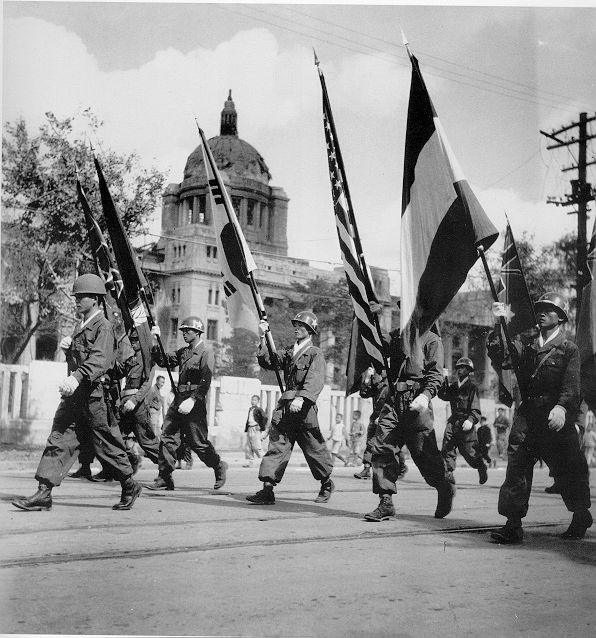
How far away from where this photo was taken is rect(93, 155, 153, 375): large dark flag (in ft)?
28.3

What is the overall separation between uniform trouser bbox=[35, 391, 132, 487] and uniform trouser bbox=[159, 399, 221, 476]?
1708mm

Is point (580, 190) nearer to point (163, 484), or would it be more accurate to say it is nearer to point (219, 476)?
point (219, 476)

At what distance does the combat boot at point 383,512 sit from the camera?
21.8 ft

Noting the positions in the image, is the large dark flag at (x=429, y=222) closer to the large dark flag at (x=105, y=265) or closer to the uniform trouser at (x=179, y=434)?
the uniform trouser at (x=179, y=434)

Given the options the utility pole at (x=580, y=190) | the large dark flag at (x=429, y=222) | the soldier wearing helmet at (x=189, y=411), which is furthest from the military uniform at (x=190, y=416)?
the utility pole at (x=580, y=190)

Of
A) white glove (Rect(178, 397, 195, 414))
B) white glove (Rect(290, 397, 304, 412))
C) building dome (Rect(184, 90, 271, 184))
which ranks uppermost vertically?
building dome (Rect(184, 90, 271, 184))

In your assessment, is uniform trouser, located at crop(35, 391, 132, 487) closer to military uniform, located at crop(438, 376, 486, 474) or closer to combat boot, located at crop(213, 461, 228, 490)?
combat boot, located at crop(213, 461, 228, 490)

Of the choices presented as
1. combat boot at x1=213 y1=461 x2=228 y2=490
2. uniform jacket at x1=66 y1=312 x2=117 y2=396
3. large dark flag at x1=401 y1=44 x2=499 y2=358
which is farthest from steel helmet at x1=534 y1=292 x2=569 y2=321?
combat boot at x1=213 y1=461 x2=228 y2=490

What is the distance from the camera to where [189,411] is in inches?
320

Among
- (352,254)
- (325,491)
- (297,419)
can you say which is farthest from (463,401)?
(352,254)

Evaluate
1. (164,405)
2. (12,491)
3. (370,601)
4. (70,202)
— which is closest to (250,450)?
(164,405)

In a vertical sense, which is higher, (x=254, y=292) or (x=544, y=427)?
(x=254, y=292)

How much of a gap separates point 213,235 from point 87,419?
112 inches

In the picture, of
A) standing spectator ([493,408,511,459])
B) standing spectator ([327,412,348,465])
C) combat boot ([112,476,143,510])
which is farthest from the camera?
standing spectator ([493,408,511,459])
